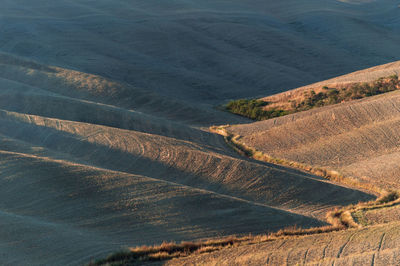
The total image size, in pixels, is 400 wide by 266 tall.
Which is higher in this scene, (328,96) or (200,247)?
(200,247)

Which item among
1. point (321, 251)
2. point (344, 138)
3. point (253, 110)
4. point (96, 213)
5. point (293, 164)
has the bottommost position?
point (253, 110)

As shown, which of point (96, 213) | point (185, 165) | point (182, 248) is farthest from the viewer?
point (185, 165)

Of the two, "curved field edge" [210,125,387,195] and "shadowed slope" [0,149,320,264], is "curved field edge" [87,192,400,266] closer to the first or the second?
"shadowed slope" [0,149,320,264]

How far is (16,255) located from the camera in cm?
1066

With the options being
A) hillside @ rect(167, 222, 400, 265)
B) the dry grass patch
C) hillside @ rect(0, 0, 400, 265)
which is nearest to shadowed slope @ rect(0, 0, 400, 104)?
hillside @ rect(0, 0, 400, 265)

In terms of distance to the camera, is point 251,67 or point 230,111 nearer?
point 230,111

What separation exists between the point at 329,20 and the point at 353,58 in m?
20.0

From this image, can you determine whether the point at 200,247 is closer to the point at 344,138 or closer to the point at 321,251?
the point at 321,251

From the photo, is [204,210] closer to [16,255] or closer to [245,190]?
[245,190]

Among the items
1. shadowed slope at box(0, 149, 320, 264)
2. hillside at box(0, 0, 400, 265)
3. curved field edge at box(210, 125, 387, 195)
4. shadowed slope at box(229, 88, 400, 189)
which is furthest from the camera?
shadowed slope at box(229, 88, 400, 189)

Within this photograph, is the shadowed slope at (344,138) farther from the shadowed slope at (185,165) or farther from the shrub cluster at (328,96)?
the shrub cluster at (328,96)

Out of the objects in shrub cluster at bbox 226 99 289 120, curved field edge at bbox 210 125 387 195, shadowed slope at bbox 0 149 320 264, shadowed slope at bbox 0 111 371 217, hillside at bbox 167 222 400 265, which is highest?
hillside at bbox 167 222 400 265

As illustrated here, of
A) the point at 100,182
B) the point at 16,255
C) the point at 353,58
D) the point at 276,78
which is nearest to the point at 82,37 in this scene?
the point at 276,78

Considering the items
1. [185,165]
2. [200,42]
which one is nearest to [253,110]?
[185,165]
